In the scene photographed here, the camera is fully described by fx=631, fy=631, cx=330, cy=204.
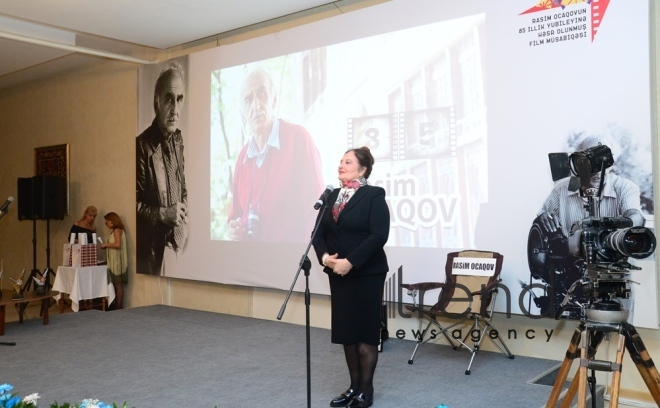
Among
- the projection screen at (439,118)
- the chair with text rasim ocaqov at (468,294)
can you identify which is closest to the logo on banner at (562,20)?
the projection screen at (439,118)

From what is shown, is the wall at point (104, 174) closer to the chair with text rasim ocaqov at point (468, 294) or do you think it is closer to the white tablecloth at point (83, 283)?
the chair with text rasim ocaqov at point (468, 294)

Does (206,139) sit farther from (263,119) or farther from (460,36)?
(460,36)

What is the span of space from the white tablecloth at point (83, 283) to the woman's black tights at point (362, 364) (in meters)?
5.06

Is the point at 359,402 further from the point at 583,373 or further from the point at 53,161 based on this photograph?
the point at 53,161

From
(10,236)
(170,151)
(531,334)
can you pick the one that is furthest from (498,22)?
(10,236)

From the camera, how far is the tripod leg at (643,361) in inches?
101

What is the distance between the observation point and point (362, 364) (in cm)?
353

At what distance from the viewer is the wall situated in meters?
6.24

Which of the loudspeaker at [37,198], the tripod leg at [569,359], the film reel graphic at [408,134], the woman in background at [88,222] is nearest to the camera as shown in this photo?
the tripod leg at [569,359]

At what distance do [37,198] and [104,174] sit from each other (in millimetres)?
929

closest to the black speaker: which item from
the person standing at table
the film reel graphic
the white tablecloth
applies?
the person standing at table

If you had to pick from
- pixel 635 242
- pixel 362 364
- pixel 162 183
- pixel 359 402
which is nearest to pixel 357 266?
pixel 362 364

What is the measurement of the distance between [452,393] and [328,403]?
2.62 ft

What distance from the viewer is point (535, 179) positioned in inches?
182
